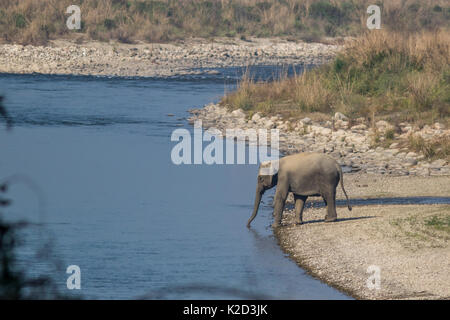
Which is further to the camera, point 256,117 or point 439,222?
point 256,117

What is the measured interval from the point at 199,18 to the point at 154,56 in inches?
353

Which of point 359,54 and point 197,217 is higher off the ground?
point 359,54

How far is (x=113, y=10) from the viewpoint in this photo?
52438 millimetres

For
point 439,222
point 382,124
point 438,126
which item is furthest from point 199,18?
point 439,222

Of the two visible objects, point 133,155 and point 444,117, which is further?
point 444,117

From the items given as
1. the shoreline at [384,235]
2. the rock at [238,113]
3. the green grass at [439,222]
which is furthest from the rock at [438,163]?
the rock at [238,113]

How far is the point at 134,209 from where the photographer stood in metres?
16.1

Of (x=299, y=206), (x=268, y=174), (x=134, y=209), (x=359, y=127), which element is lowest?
(x=134, y=209)

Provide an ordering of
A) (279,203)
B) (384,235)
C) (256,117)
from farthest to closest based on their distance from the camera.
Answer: (256,117) → (279,203) → (384,235)

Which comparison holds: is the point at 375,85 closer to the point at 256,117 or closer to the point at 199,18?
the point at 256,117

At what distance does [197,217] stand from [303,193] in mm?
2308

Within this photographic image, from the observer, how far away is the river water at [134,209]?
1124 centimetres
